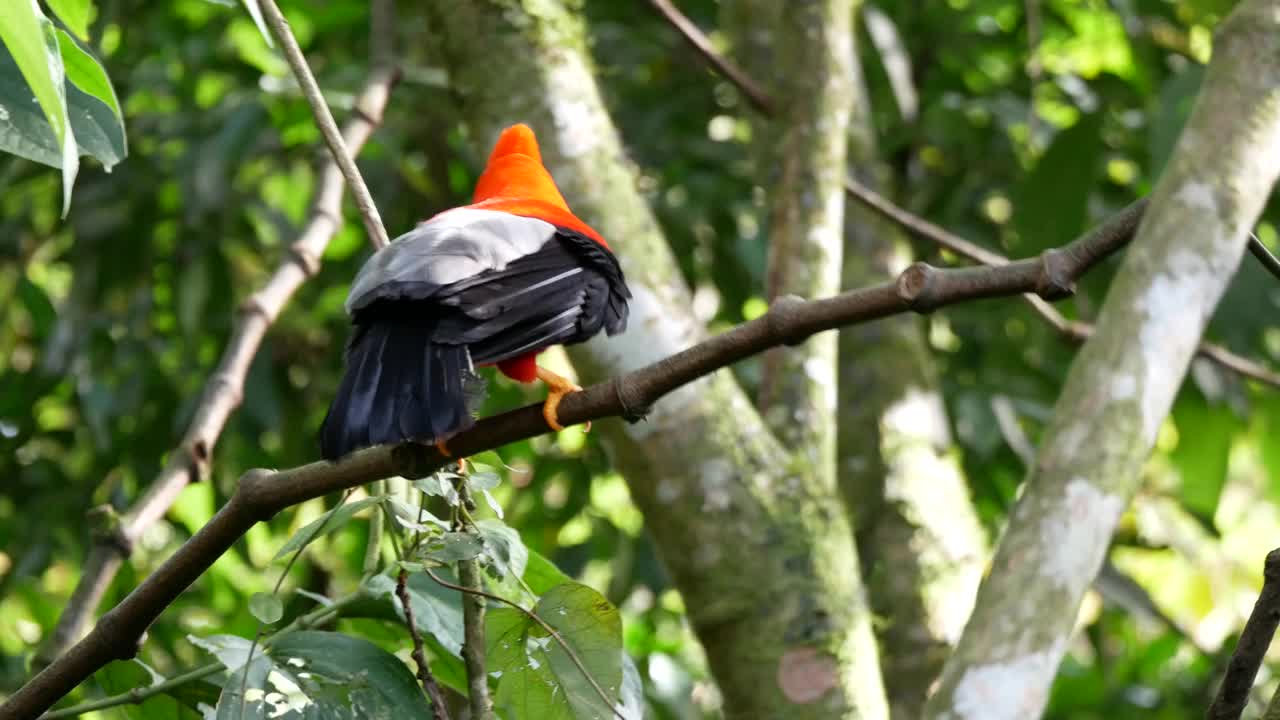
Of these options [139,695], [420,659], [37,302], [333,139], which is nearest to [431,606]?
[420,659]

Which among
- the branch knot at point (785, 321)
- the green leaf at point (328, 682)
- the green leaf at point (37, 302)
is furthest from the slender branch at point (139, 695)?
the green leaf at point (37, 302)

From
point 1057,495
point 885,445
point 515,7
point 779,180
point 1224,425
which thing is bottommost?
point 1224,425

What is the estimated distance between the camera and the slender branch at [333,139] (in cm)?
188

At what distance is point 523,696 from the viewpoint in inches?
69.4

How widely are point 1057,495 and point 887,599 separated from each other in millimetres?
1335

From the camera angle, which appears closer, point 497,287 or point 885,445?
point 497,287

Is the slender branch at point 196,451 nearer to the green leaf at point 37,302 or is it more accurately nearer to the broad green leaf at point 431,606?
the broad green leaf at point 431,606

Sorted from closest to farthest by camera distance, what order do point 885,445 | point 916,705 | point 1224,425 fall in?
point 916,705
point 885,445
point 1224,425

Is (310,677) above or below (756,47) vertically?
above

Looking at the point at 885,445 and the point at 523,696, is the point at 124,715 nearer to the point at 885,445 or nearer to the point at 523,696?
the point at 523,696

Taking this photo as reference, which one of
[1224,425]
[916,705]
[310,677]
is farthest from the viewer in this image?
[1224,425]

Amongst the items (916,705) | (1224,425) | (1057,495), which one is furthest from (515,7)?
(1224,425)

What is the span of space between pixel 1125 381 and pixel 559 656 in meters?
0.92

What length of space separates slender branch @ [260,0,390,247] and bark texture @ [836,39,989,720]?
5.65 feet
